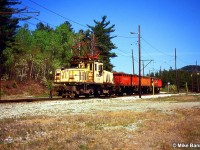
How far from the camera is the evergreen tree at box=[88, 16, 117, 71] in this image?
6328 centimetres

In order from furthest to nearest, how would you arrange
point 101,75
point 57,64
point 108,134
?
point 57,64 → point 101,75 → point 108,134

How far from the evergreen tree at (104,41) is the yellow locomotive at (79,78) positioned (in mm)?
30831

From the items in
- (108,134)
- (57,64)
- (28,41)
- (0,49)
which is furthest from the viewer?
(28,41)

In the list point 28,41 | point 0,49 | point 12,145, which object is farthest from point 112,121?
point 28,41

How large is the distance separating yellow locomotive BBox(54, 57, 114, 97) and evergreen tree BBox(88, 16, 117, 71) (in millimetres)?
30831

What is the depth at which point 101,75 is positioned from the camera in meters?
31.5

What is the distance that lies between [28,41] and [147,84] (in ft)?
113

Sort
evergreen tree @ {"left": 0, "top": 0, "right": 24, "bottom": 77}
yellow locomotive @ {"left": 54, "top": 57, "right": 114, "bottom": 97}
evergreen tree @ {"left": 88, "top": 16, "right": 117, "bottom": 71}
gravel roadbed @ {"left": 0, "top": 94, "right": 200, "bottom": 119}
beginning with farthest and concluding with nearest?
evergreen tree @ {"left": 88, "top": 16, "right": 117, "bottom": 71} → evergreen tree @ {"left": 0, "top": 0, "right": 24, "bottom": 77} → yellow locomotive @ {"left": 54, "top": 57, "right": 114, "bottom": 97} → gravel roadbed @ {"left": 0, "top": 94, "right": 200, "bottom": 119}

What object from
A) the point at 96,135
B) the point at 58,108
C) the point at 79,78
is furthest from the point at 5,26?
the point at 96,135

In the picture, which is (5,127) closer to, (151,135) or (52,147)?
(52,147)

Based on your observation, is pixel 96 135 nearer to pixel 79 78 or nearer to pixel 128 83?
pixel 79 78

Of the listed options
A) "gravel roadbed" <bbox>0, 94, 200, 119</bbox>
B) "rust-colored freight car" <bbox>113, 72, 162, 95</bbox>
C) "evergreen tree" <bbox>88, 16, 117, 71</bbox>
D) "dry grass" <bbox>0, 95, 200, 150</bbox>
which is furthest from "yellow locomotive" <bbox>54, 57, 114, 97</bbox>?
A: "evergreen tree" <bbox>88, 16, 117, 71</bbox>

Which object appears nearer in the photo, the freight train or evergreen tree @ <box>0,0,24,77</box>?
the freight train

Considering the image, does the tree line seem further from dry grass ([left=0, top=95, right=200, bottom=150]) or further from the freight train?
dry grass ([left=0, top=95, right=200, bottom=150])
